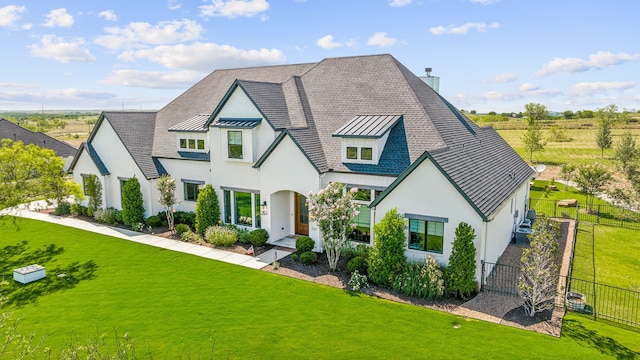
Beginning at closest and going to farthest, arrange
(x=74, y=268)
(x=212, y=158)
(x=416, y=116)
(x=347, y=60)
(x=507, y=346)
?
(x=507, y=346)
(x=74, y=268)
(x=416, y=116)
(x=212, y=158)
(x=347, y=60)

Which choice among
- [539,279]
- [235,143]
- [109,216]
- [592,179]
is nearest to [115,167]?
[109,216]

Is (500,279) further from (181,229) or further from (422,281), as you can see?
(181,229)

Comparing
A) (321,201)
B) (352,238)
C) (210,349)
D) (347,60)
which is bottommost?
(210,349)

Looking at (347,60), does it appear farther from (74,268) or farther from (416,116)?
(74,268)

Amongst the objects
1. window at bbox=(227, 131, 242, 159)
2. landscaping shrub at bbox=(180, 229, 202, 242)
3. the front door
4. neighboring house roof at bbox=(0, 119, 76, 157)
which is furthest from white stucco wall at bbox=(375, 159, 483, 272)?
neighboring house roof at bbox=(0, 119, 76, 157)

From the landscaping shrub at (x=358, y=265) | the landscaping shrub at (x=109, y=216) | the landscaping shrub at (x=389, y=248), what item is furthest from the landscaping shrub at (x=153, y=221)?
the landscaping shrub at (x=389, y=248)

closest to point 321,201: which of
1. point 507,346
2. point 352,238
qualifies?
point 352,238

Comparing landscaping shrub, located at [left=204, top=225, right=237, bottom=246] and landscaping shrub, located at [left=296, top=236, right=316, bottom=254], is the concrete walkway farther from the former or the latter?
landscaping shrub, located at [left=296, top=236, right=316, bottom=254]
